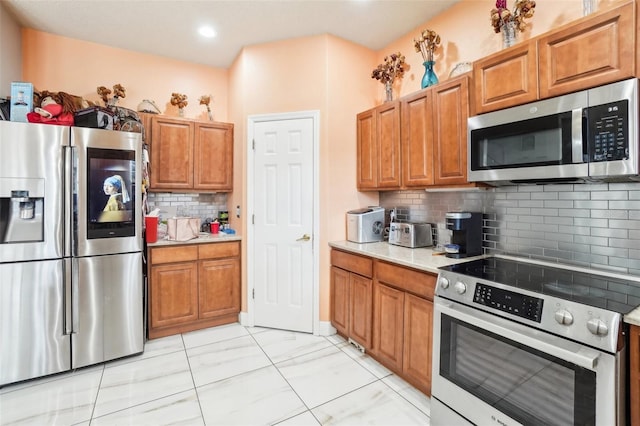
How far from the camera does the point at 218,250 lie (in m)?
3.15

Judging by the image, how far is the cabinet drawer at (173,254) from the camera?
2.87 meters

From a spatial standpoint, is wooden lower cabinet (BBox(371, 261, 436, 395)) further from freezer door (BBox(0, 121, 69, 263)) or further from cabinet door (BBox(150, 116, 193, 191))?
freezer door (BBox(0, 121, 69, 263))

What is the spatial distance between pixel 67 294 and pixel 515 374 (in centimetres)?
302

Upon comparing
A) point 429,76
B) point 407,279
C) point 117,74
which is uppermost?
point 117,74

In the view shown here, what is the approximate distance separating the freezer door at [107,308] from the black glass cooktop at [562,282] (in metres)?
2.51

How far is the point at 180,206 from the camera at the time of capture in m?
3.51

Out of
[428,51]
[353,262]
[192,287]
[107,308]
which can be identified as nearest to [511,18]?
[428,51]

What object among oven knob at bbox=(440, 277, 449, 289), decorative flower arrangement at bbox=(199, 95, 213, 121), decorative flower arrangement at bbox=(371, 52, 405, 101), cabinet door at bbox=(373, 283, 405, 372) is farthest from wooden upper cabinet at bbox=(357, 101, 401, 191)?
decorative flower arrangement at bbox=(199, 95, 213, 121)

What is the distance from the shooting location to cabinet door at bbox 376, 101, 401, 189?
2.57m

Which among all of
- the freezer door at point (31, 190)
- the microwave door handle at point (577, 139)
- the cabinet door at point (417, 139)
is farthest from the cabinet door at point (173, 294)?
the microwave door handle at point (577, 139)

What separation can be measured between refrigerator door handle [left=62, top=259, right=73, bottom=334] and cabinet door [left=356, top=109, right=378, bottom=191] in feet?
8.53

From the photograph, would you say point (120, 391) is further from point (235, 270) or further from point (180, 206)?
point (180, 206)

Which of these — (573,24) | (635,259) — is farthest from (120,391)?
(573,24)

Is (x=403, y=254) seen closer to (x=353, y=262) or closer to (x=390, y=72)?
(x=353, y=262)
